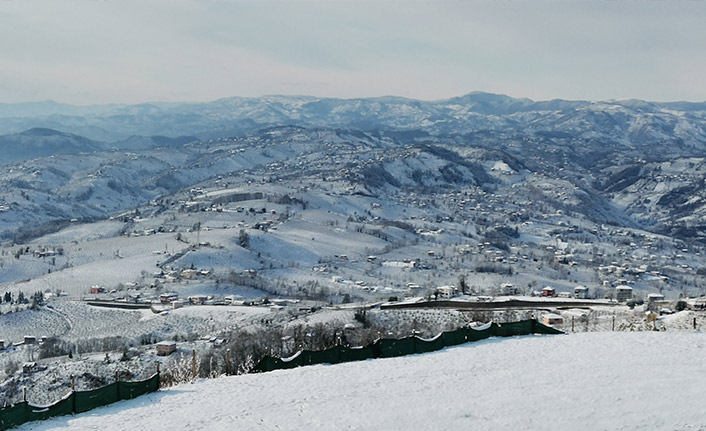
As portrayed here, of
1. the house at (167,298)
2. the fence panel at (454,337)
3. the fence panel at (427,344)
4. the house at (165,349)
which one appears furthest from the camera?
the house at (167,298)

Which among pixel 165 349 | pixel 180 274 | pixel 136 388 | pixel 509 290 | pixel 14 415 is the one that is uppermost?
pixel 14 415

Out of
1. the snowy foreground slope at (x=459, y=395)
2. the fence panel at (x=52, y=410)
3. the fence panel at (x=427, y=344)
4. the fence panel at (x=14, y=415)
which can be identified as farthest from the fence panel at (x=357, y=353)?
the fence panel at (x=14, y=415)

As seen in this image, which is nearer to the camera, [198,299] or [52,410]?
[52,410]

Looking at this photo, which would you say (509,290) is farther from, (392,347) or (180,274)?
(392,347)

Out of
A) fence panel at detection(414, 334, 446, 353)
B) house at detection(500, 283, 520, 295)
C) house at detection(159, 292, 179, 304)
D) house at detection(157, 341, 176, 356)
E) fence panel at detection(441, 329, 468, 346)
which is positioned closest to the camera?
fence panel at detection(414, 334, 446, 353)

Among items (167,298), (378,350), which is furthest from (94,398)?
(167,298)

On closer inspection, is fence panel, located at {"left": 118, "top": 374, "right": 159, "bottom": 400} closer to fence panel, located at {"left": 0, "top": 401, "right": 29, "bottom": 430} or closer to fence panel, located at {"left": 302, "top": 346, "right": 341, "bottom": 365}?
fence panel, located at {"left": 0, "top": 401, "right": 29, "bottom": 430}

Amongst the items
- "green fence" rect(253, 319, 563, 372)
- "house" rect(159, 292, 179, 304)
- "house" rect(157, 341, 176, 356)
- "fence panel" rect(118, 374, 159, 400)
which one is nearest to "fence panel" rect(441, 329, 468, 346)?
"green fence" rect(253, 319, 563, 372)

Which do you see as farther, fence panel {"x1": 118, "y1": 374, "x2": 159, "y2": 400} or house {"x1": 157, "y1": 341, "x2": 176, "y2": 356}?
house {"x1": 157, "y1": 341, "x2": 176, "y2": 356}

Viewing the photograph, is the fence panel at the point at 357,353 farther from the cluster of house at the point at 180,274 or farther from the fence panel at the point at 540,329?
the cluster of house at the point at 180,274
